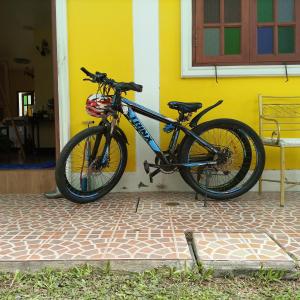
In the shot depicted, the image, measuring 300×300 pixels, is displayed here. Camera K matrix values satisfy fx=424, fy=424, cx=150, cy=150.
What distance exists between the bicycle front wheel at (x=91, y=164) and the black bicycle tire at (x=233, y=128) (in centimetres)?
56

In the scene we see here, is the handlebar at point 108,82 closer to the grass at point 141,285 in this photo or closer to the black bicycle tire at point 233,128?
the black bicycle tire at point 233,128

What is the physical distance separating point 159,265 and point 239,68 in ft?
7.92

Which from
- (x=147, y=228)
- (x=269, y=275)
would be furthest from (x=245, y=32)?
(x=269, y=275)

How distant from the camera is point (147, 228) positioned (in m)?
3.01

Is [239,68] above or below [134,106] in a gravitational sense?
above

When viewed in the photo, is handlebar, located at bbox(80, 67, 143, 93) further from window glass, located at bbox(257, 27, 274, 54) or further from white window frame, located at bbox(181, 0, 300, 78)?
window glass, located at bbox(257, 27, 274, 54)

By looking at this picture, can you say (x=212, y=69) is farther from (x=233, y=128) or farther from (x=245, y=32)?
(x=233, y=128)

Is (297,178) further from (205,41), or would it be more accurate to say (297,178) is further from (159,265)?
(159,265)

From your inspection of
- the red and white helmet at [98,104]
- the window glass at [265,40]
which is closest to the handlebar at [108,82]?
the red and white helmet at [98,104]

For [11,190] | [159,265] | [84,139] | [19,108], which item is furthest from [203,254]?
[19,108]

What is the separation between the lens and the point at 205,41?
13.6 ft

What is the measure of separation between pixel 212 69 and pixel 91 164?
4.95 feet

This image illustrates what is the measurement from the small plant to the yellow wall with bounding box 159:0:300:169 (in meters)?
2.10

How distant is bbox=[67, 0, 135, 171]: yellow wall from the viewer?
4.12 m
